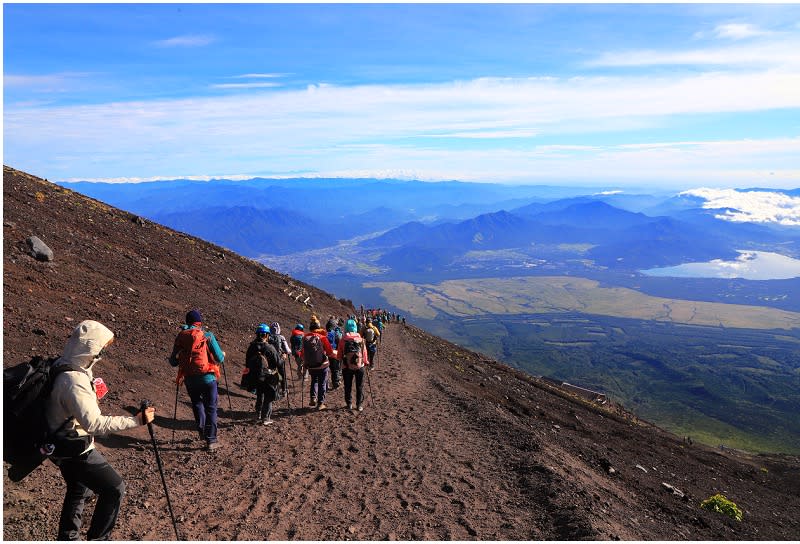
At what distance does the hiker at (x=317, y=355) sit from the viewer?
43.3 feet

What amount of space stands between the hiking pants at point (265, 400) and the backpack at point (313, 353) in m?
1.40

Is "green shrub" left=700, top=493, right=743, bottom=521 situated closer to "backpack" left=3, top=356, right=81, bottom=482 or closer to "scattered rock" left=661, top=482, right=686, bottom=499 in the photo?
"scattered rock" left=661, top=482, right=686, bottom=499

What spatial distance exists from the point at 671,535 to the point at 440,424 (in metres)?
5.88

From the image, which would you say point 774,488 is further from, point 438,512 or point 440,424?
point 438,512

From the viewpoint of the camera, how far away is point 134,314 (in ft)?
59.2

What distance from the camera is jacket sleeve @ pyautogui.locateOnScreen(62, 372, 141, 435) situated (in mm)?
5207

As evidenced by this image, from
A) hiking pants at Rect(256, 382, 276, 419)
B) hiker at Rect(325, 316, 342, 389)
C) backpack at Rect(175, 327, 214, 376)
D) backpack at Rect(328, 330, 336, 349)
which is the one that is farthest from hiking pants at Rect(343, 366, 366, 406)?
backpack at Rect(175, 327, 214, 376)

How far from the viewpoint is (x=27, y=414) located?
16.7 feet

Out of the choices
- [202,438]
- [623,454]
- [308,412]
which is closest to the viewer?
[202,438]

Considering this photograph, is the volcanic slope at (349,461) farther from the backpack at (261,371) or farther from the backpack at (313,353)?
the backpack at (313,353)

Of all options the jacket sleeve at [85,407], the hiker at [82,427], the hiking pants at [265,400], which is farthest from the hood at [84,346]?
the hiking pants at [265,400]

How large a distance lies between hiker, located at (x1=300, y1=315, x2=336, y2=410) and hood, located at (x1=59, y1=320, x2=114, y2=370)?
761 centimetres

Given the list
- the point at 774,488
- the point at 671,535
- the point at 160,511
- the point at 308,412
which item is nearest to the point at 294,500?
the point at 160,511

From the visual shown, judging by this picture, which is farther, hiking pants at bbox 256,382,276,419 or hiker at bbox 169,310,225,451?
hiking pants at bbox 256,382,276,419
